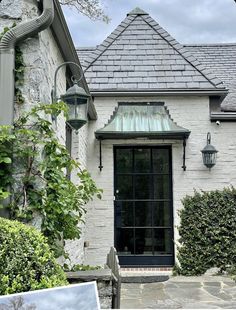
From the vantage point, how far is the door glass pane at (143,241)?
8109 mm

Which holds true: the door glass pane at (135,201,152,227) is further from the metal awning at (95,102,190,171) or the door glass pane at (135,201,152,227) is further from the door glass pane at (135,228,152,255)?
the metal awning at (95,102,190,171)

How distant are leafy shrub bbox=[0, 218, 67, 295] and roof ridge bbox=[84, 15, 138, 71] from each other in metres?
6.60

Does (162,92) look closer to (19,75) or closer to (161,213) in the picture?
(161,213)

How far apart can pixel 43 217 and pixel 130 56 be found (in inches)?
234

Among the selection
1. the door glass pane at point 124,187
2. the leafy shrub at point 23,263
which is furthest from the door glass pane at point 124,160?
the leafy shrub at point 23,263

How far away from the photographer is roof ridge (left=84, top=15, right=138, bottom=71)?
8.97 m

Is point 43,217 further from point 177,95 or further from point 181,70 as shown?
point 181,70

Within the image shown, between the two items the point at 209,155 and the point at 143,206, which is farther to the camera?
the point at 143,206

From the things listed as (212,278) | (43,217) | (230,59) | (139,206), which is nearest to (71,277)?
(43,217)

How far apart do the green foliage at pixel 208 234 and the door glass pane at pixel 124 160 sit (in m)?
1.37

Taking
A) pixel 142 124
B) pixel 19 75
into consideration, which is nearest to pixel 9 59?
pixel 19 75

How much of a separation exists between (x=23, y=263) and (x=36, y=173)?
4.86 feet

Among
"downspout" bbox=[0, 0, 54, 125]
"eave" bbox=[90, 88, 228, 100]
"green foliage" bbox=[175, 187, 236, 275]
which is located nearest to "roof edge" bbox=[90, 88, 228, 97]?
"eave" bbox=[90, 88, 228, 100]

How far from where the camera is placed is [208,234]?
298 inches
